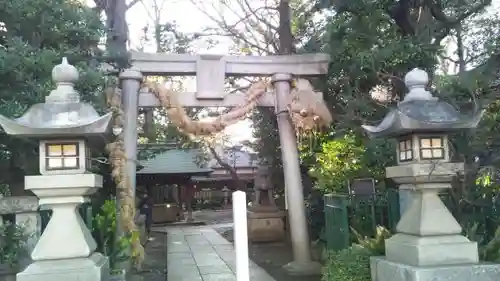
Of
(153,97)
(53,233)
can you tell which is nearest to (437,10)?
(153,97)

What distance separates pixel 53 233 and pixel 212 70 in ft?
18.3

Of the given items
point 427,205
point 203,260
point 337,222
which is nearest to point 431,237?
point 427,205

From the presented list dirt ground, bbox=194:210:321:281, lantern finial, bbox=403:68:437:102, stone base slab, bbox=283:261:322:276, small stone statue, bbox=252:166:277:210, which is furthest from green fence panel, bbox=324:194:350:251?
small stone statue, bbox=252:166:277:210

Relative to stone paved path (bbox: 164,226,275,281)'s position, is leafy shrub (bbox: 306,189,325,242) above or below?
above

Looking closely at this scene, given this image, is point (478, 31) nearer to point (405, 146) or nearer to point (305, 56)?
point (305, 56)

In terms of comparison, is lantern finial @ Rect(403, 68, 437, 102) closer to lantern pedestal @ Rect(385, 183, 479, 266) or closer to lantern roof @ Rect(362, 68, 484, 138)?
lantern roof @ Rect(362, 68, 484, 138)

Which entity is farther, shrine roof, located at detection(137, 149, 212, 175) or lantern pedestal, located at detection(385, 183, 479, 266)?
shrine roof, located at detection(137, 149, 212, 175)

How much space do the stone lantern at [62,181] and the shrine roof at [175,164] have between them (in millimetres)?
18165

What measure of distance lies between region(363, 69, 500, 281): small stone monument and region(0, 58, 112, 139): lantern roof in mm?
3059

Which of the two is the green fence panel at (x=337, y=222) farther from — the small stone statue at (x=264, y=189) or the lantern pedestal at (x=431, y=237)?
the small stone statue at (x=264, y=189)

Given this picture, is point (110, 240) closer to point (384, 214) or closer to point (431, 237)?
point (384, 214)

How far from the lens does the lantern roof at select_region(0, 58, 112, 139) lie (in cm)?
480

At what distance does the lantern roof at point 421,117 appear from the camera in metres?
5.12

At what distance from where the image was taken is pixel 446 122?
16.9 ft
